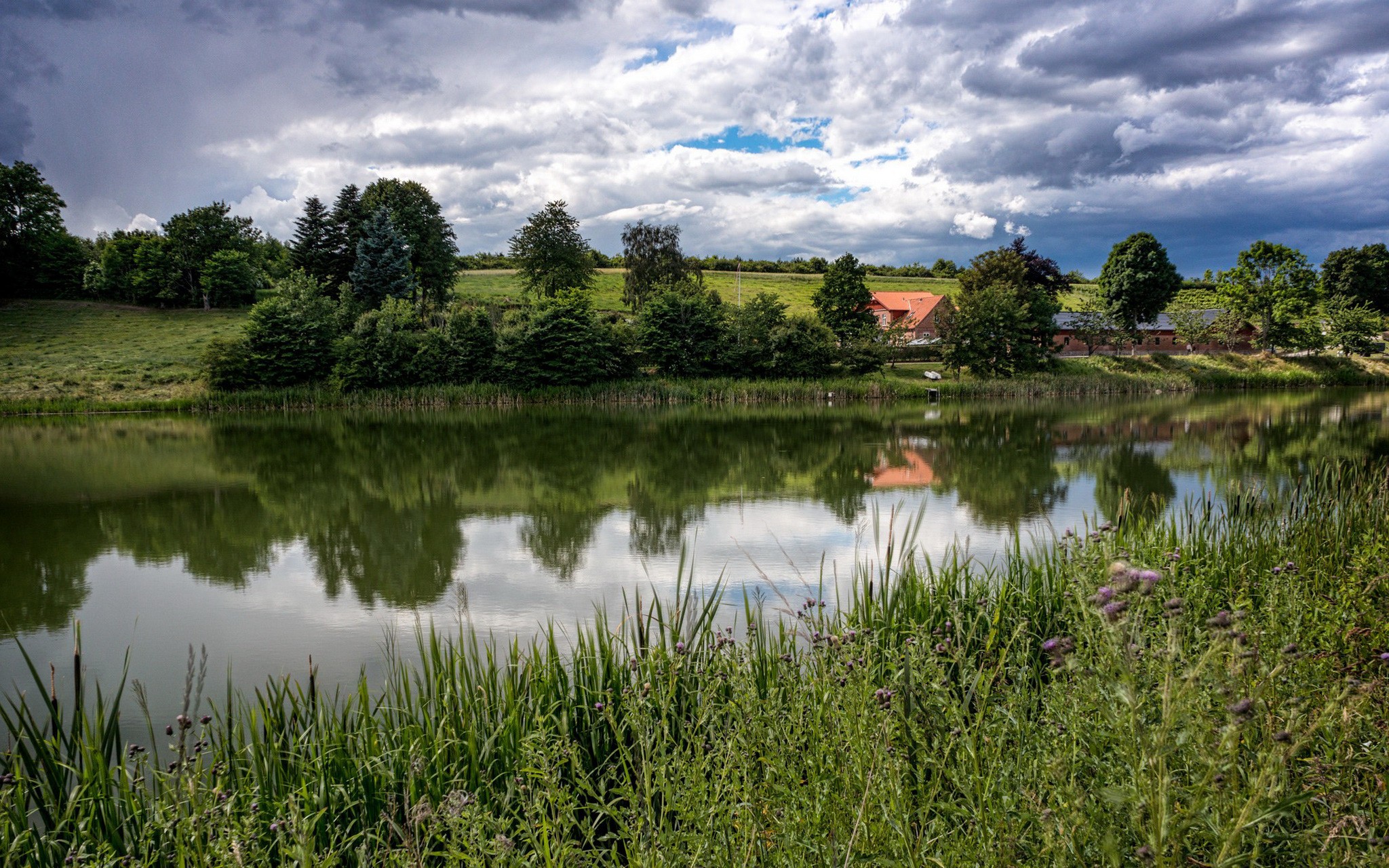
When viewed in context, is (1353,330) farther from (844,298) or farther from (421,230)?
(421,230)

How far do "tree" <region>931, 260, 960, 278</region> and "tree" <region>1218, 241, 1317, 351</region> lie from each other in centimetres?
2751

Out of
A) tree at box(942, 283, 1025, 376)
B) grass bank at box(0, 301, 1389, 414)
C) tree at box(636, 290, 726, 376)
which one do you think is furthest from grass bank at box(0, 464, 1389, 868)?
tree at box(942, 283, 1025, 376)

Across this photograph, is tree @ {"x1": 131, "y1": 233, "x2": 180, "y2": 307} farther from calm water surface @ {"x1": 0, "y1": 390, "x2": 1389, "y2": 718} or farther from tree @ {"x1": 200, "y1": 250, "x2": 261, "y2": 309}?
calm water surface @ {"x1": 0, "y1": 390, "x2": 1389, "y2": 718}

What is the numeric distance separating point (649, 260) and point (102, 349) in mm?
32520

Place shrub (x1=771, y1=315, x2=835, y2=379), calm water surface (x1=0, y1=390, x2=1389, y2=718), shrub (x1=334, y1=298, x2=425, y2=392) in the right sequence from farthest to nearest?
shrub (x1=771, y1=315, x2=835, y2=379) → shrub (x1=334, y1=298, x2=425, y2=392) → calm water surface (x1=0, y1=390, x2=1389, y2=718)

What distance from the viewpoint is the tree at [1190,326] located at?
53156 mm

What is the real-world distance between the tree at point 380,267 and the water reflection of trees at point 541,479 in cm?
2005

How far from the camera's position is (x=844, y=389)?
41.1m

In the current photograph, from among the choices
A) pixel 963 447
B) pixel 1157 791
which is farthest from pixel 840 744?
pixel 963 447

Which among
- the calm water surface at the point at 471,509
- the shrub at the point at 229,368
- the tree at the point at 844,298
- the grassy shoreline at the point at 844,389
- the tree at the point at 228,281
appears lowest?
the calm water surface at the point at 471,509

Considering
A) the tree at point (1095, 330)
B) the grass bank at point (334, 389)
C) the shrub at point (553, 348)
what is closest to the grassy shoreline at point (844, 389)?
the grass bank at point (334, 389)

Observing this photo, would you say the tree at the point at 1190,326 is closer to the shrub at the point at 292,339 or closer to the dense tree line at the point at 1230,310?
the dense tree line at the point at 1230,310

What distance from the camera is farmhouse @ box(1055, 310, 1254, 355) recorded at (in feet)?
179

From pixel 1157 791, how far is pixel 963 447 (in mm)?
20451
